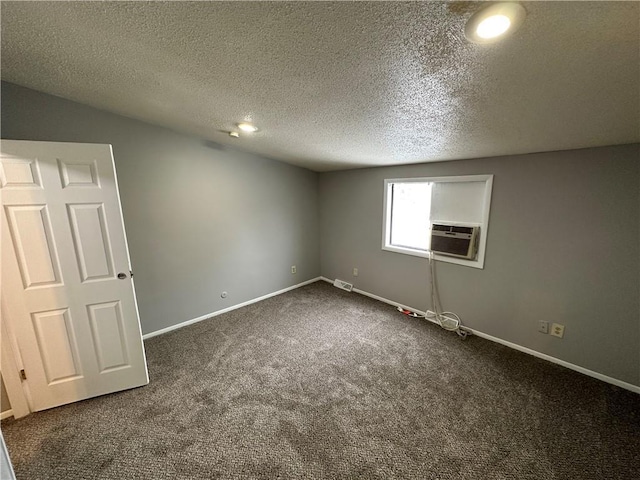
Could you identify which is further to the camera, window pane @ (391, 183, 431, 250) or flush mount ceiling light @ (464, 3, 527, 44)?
window pane @ (391, 183, 431, 250)

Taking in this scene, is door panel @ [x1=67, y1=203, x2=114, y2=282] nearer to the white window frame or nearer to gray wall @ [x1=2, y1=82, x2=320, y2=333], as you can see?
gray wall @ [x1=2, y1=82, x2=320, y2=333]

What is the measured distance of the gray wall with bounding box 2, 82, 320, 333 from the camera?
208 cm

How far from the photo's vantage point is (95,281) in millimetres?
1779

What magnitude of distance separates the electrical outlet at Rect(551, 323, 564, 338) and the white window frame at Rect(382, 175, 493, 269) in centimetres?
74

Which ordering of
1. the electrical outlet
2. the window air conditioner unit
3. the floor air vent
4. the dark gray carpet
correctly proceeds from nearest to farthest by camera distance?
the dark gray carpet
the electrical outlet
the window air conditioner unit
the floor air vent

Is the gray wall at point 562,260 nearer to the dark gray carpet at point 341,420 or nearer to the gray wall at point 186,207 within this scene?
the dark gray carpet at point 341,420

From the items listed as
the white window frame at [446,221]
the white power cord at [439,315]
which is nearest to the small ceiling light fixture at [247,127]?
the white window frame at [446,221]

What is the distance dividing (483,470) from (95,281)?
2.78m

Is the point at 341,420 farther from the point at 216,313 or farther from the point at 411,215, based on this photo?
the point at 411,215

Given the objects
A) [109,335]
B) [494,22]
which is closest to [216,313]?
[109,335]

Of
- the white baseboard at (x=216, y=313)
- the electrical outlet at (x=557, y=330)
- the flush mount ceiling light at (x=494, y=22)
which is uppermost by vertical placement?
the flush mount ceiling light at (x=494, y=22)

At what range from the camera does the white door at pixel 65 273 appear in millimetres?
1547

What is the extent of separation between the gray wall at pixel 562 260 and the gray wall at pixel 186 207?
205 cm

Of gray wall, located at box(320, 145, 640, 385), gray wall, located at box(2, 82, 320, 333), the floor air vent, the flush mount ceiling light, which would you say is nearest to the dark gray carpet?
gray wall, located at box(320, 145, 640, 385)
